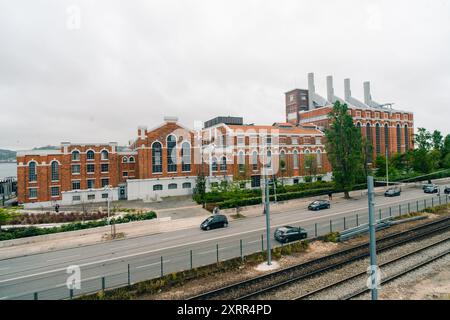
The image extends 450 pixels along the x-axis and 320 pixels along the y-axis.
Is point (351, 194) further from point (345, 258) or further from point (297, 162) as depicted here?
point (345, 258)

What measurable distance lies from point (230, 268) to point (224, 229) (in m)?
11.3

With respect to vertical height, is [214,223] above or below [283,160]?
below

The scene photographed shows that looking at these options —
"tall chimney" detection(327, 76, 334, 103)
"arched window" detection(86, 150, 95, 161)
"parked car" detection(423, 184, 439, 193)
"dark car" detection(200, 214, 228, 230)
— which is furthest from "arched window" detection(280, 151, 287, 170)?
"arched window" detection(86, 150, 95, 161)

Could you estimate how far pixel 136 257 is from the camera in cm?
2027

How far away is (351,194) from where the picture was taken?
4775cm

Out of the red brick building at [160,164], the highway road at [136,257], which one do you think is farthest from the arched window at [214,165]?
the highway road at [136,257]

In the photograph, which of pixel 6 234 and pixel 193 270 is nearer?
pixel 193 270

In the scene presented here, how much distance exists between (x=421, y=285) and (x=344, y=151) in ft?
106

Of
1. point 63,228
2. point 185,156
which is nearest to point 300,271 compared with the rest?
point 63,228

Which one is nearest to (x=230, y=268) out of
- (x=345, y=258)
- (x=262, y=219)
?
(x=345, y=258)

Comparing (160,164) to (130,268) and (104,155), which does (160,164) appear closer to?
(104,155)

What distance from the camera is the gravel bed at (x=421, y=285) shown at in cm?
1238

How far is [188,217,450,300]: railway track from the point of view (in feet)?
43.9

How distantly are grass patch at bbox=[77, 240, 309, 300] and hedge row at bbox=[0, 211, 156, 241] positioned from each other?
15632 millimetres
